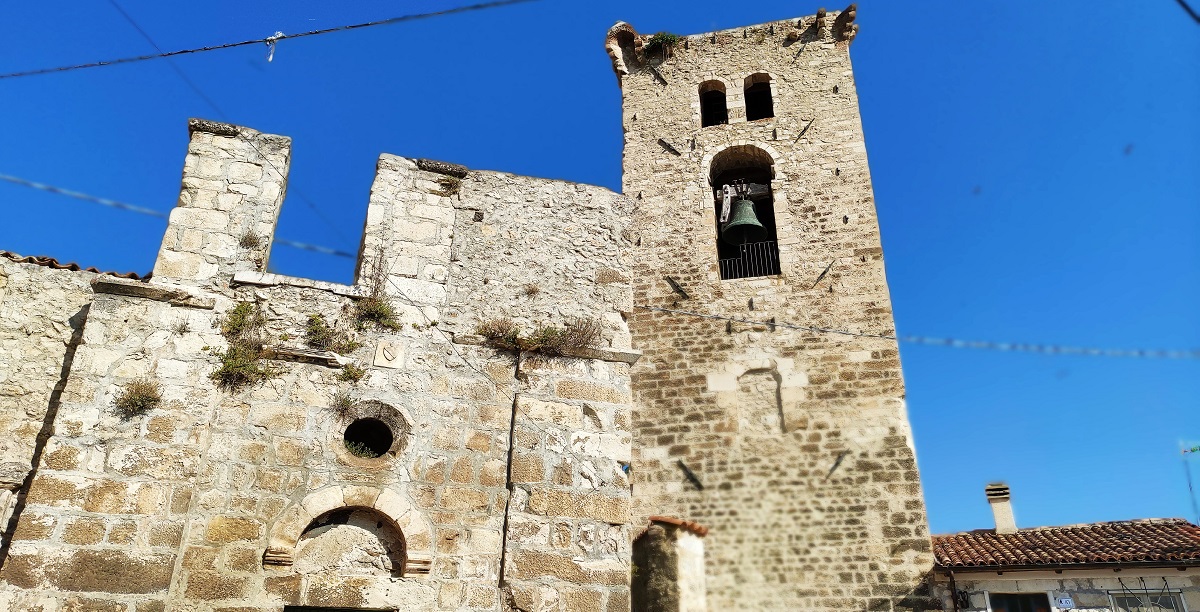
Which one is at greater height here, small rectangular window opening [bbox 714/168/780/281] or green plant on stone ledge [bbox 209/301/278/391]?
small rectangular window opening [bbox 714/168/780/281]

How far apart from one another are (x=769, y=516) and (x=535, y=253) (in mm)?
5255

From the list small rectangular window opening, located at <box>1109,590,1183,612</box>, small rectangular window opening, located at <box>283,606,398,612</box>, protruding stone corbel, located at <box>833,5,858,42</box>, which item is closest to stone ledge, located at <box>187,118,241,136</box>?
small rectangular window opening, located at <box>283,606,398,612</box>

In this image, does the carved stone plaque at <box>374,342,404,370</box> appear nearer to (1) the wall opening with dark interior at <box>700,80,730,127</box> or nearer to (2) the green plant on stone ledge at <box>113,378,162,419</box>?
(2) the green plant on stone ledge at <box>113,378,162,419</box>

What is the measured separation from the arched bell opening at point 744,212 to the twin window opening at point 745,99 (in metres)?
0.88

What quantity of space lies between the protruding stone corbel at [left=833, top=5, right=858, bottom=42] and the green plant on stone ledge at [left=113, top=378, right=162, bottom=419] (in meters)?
11.9

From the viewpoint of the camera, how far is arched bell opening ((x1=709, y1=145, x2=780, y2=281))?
35.0ft

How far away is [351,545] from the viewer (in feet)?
13.9

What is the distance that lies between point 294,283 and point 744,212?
23.9 ft

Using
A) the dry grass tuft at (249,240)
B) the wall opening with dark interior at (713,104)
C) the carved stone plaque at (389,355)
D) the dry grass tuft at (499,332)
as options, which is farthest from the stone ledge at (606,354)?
the wall opening with dark interior at (713,104)

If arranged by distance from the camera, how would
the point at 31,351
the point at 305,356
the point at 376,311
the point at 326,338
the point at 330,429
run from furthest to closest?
the point at 31,351 < the point at 376,311 < the point at 326,338 < the point at 305,356 < the point at 330,429

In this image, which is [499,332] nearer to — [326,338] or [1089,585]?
[326,338]

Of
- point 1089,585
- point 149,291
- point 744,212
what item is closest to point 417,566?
point 149,291

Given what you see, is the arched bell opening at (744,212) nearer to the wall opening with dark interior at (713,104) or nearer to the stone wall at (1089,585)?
the wall opening with dark interior at (713,104)

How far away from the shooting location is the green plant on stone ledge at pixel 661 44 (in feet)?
42.6
